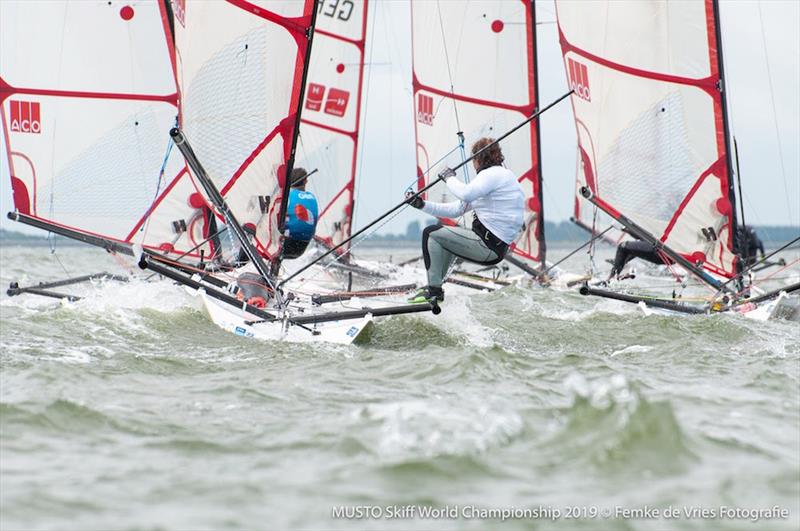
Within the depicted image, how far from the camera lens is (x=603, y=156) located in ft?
45.1

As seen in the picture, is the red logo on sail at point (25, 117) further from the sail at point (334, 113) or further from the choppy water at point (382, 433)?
the sail at point (334, 113)

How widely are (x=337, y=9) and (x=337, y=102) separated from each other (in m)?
1.66

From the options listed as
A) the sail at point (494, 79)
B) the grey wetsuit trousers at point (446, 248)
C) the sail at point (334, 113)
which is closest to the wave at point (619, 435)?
the grey wetsuit trousers at point (446, 248)

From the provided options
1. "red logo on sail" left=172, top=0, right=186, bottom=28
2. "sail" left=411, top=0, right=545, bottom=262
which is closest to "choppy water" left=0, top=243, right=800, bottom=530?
"red logo on sail" left=172, top=0, right=186, bottom=28

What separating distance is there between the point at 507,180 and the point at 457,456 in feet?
12.5

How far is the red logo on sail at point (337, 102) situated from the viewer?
19.7m

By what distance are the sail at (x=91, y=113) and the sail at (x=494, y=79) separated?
712 cm

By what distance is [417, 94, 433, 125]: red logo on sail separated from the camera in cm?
2047

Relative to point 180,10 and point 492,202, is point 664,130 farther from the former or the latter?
point 180,10

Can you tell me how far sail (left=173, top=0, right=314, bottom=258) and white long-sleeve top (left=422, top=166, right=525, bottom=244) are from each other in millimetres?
2089

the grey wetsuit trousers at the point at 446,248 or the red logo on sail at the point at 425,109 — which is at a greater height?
the red logo on sail at the point at 425,109

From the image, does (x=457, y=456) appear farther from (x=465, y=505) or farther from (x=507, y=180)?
(x=507, y=180)

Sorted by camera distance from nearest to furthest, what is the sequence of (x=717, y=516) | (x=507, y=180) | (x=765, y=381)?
(x=717, y=516) < (x=765, y=381) < (x=507, y=180)

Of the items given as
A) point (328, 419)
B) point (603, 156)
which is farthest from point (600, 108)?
point (328, 419)
